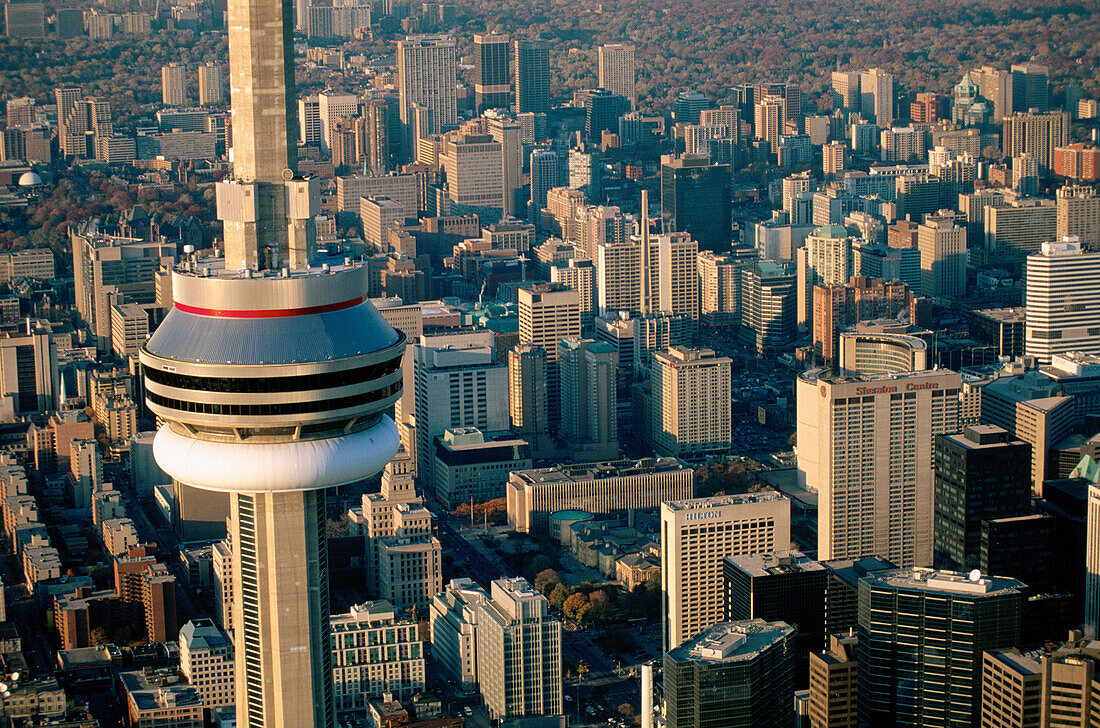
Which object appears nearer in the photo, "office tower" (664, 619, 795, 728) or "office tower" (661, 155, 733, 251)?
"office tower" (664, 619, 795, 728)

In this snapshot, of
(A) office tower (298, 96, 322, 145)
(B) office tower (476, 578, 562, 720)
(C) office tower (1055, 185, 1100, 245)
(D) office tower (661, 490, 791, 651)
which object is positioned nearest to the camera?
(B) office tower (476, 578, 562, 720)

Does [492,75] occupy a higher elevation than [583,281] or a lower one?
higher

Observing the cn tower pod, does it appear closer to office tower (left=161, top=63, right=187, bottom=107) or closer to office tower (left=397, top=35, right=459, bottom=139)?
office tower (left=397, top=35, right=459, bottom=139)

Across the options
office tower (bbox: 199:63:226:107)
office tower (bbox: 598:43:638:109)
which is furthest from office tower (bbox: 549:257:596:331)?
office tower (bbox: 598:43:638:109)

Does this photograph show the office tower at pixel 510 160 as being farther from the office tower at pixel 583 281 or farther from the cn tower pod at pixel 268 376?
the cn tower pod at pixel 268 376

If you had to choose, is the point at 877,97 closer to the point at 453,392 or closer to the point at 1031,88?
the point at 1031,88

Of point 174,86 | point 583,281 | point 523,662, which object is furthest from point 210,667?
point 174,86

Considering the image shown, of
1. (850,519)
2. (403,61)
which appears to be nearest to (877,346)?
(850,519)
